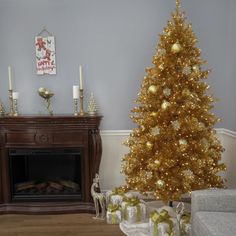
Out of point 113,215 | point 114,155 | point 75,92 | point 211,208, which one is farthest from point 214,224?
point 75,92

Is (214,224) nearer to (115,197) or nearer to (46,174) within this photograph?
(115,197)

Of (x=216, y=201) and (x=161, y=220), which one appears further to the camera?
(x=161, y=220)

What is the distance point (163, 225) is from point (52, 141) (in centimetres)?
157

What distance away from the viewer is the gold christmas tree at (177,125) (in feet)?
8.72

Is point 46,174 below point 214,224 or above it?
below

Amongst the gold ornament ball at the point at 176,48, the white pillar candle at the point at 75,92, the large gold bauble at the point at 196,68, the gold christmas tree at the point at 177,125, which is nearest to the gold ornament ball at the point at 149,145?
the gold christmas tree at the point at 177,125

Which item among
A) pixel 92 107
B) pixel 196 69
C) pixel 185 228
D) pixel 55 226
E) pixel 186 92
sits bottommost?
pixel 55 226

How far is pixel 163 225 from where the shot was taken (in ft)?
7.97

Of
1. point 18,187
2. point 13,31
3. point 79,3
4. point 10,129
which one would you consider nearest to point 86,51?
point 79,3

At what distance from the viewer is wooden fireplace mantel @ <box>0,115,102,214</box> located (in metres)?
3.09

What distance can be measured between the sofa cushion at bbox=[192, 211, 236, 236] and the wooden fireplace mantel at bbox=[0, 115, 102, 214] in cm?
146

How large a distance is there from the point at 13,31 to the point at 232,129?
309cm

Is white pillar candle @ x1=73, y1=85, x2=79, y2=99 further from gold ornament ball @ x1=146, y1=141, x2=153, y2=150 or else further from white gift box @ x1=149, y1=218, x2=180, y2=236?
white gift box @ x1=149, y1=218, x2=180, y2=236

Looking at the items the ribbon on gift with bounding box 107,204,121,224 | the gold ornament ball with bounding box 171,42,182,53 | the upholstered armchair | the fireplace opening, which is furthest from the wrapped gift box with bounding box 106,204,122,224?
the gold ornament ball with bounding box 171,42,182,53
